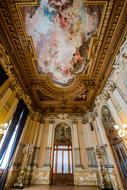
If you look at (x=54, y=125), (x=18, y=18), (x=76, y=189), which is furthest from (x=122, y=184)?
(x=18, y=18)

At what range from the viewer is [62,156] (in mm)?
8812

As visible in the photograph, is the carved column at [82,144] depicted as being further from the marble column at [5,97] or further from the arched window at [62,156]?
the marble column at [5,97]

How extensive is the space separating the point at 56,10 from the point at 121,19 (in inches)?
118

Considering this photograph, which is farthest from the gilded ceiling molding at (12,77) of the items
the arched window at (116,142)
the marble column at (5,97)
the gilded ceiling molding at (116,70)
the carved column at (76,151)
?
the arched window at (116,142)

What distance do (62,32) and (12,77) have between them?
378 cm

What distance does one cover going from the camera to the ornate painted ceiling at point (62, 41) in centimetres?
512

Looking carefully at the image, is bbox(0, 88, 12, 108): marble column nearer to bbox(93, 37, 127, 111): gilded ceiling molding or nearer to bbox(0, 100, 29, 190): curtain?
bbox(0, 100, 29, 190): curtain

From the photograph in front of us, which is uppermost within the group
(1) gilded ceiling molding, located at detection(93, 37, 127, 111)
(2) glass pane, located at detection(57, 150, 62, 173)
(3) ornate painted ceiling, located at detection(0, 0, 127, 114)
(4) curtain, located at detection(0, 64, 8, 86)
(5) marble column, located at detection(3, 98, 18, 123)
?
(3) ornate painted ceiling, located at detection(0, 0, 127, 114)

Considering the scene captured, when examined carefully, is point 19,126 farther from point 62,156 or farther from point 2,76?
point 62,156

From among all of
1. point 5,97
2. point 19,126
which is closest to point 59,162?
point 19,126

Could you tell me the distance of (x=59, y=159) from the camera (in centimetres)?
864

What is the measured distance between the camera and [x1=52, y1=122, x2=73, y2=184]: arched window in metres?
7.88

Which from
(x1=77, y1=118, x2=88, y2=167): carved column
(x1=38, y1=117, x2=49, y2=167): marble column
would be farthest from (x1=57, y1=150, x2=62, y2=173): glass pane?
(x1=77, y1=118, x2=88, y2=167): carved column

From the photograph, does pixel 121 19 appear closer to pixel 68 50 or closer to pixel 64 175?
pixel 68 50
